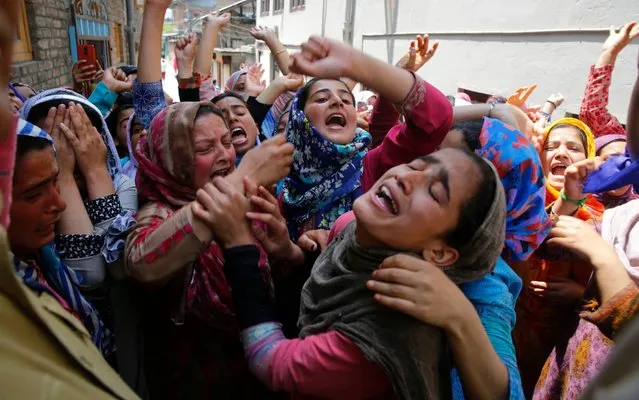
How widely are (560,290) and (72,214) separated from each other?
84.2 inches

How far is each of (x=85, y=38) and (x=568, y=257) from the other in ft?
31.0

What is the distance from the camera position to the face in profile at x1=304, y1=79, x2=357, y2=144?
87.4 inches

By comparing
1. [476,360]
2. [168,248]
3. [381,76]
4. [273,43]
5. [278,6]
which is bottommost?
[476,360]

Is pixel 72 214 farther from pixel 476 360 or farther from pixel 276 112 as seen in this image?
pixel 276 112

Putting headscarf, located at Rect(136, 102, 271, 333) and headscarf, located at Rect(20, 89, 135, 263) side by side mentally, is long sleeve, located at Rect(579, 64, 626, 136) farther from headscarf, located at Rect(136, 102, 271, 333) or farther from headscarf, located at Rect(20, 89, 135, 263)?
headscarf, located at Rect(20, 89, 135, 263)

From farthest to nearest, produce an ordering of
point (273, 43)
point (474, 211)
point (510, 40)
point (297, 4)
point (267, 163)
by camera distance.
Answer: point (297, 4) → point (510, 40) → point (273, 43) → point (267, 163) → point (474, 211)

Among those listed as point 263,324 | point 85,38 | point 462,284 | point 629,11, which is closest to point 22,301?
point 263,324

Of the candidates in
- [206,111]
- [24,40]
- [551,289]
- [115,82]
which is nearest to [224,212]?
[206,111]

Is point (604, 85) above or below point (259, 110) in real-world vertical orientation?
above

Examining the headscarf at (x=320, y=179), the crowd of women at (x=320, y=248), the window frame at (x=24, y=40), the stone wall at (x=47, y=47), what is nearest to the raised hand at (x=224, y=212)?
the crowd of women at (x=320, y=248)

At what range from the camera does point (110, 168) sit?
1784 mm

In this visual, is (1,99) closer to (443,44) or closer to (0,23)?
(0,23)

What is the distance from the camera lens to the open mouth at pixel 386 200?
1.13 meters

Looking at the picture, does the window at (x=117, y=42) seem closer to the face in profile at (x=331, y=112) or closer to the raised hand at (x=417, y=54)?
the raised hand at (x=417, y=54)
